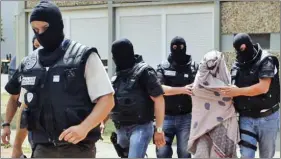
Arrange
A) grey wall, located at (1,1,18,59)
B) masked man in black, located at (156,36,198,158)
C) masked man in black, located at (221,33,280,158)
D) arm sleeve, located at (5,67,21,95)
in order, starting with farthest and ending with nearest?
1. grey wall, located at (1,1,18,59)
2. masked man in black, located at (156,36,198,158)
3. masked man in black, located at (221,33,280,158)
4. arm sleeve, located at (5,67,21,95)

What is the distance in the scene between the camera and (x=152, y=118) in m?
5.45

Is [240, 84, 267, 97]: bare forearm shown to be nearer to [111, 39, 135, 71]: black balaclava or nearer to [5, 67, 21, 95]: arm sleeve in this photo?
[111, 39, 135, 71]: black balaclava

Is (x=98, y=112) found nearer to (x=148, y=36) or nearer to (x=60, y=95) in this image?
(x=60, y=95)

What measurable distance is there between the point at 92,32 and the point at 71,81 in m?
9.57

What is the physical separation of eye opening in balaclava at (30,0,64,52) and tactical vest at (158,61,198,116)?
8.67 ft

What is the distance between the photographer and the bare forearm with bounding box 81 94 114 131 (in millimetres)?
3556

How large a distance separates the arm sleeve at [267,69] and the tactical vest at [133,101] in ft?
3.64

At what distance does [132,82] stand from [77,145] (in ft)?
5.67

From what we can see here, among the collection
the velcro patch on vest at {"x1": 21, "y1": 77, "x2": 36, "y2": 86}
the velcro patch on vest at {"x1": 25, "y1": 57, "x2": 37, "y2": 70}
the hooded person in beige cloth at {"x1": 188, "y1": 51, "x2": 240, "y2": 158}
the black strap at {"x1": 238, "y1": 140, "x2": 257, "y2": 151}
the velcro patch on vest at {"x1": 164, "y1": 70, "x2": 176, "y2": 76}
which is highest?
the velcro patch on vest at {"x1": 25, "y1": 57, "x2": 37, "y2": 70}

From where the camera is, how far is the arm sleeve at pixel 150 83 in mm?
5270

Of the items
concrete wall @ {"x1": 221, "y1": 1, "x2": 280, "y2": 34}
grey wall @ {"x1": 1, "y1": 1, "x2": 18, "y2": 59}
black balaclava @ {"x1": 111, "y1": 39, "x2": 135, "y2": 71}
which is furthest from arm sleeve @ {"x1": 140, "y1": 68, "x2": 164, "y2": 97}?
grey wall @ {"x1": 1, "y1": 1, "x2": 18, "y2": 59}

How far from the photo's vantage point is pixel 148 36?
1250cm

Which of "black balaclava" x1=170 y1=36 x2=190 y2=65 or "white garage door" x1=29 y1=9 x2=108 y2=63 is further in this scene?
"white garage door" x1=29 y1=9 x2=108 y2=63

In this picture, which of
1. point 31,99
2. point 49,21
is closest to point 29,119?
point 31,99
